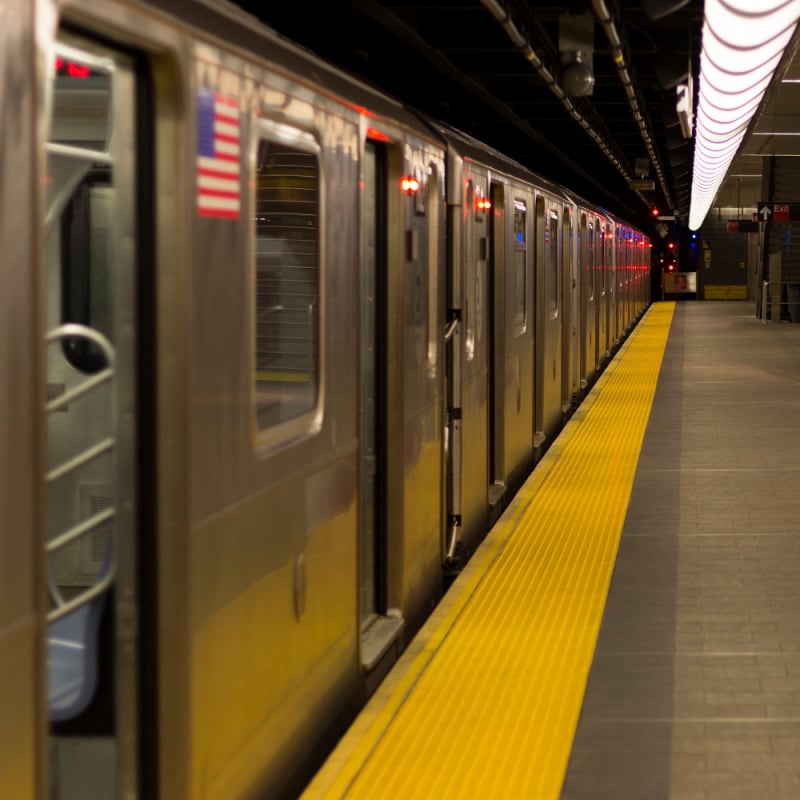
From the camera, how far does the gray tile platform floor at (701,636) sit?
383cm

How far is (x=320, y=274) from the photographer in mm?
3641

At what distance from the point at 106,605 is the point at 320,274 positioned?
1.28m

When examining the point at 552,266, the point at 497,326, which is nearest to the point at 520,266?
the point at 497,326

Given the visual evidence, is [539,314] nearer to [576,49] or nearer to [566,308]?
[566,308]

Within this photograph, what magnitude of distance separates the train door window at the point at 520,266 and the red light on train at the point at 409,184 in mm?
3046

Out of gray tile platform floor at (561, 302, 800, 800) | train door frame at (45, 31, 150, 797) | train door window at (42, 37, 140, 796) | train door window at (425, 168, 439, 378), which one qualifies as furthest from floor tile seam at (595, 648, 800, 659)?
train door frame at (45, 31, 150, 797)

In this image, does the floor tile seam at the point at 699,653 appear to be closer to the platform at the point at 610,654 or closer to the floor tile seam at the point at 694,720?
the platform at the point at 610,654

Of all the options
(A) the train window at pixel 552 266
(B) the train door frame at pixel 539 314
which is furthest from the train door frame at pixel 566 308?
(B) the train door frame at pixel 539 314

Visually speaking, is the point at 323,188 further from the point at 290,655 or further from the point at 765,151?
the point at 765,151

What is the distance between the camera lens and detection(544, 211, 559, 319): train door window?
988 cm

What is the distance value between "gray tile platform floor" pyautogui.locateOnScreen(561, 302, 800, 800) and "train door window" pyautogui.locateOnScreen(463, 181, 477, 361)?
124cm

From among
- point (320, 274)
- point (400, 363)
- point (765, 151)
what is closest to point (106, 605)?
point (320, 274)

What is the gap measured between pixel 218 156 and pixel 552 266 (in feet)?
25.8

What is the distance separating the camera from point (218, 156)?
272cm
